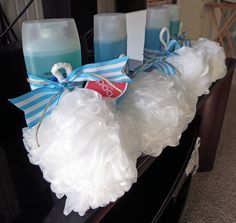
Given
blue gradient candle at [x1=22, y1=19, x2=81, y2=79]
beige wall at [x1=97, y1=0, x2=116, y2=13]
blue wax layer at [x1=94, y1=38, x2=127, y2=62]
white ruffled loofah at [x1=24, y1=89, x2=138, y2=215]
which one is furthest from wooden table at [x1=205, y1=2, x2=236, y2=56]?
white ruffled loofah at [x1=24, y1=89, x2=138, y2=215]

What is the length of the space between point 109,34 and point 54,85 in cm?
20

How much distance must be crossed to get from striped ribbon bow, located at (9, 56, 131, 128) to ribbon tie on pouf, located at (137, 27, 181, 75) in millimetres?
139

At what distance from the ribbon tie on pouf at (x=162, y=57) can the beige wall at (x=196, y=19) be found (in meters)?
1.16

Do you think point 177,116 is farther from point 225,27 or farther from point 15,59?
point 225,27

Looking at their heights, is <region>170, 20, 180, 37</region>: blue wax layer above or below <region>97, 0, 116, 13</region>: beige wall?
below

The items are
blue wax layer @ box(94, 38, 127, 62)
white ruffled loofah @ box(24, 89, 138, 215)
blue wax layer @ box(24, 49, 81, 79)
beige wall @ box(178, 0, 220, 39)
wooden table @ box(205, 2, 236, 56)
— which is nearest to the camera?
white ruffled loofah @ box(24, 89, 138, 215)

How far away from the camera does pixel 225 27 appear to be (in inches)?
120

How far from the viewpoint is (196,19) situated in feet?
7.73

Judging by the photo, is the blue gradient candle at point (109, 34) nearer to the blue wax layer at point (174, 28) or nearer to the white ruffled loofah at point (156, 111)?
the white ruffled loofah at point (156, 111)

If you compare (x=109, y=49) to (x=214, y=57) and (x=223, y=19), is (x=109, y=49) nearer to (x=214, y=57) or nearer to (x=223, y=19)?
(x=214, y=57)

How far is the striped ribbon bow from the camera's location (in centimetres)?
41

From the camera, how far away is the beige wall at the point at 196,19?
197cm

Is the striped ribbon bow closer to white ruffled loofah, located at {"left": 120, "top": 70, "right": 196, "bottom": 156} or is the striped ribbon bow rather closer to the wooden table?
white ruffled loofah, located at {"left": 120, "top": 70, "right": 196, "bottom": 156}

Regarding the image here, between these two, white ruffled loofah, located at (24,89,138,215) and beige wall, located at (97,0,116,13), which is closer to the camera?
white ruffled loofah, located at (24,89,138,215)
